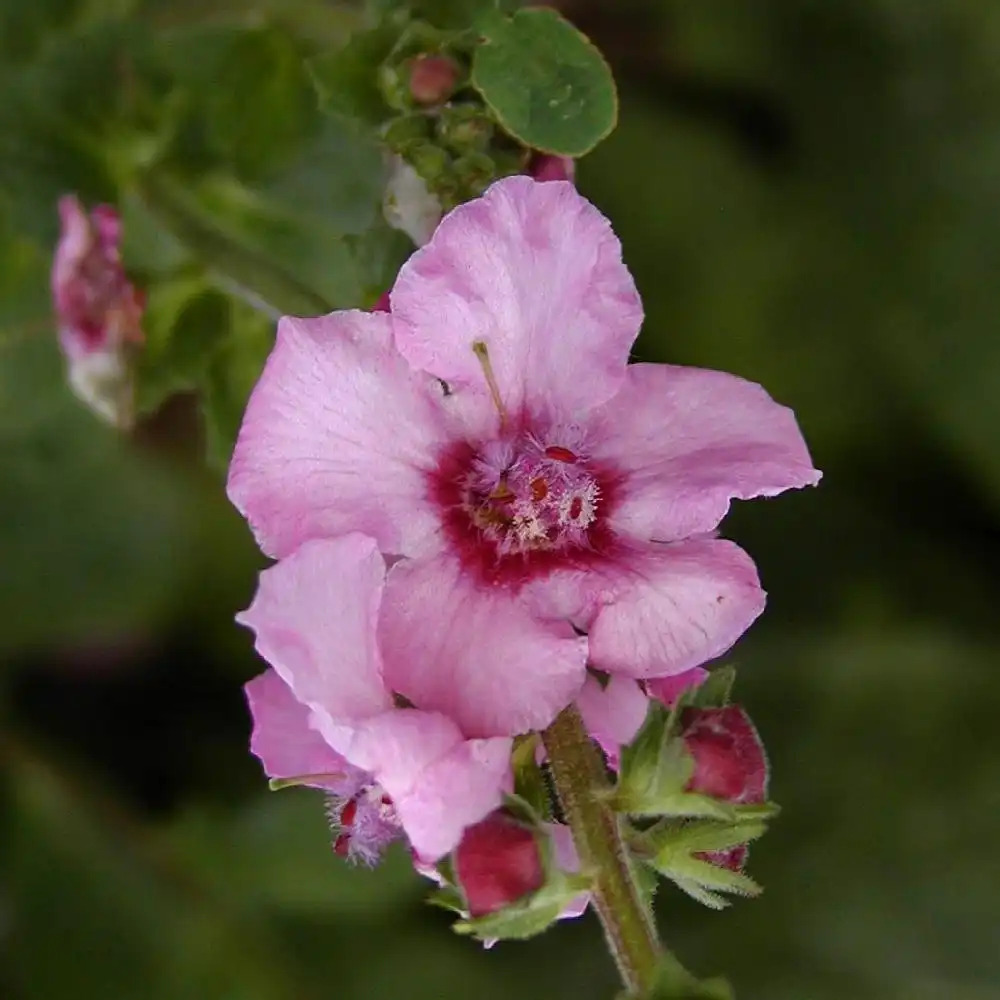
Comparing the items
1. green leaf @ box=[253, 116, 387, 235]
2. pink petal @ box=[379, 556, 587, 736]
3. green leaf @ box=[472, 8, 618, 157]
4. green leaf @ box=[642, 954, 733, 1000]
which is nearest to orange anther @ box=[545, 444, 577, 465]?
pink petal @ box=[379, 556, 587, 736]

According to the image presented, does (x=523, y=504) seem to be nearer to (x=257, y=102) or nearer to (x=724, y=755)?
(x=724, y=755)

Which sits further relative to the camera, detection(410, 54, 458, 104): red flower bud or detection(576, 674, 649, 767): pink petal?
detection(410, 54, 458, 104): red flower bud

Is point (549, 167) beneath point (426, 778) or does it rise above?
above

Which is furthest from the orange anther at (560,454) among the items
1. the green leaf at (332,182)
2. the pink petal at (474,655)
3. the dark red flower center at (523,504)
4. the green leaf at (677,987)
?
the green leaf at (332,182)

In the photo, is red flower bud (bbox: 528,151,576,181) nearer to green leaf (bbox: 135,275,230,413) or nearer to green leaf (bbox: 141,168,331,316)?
green leaf (bbox: 141,168,331,316)

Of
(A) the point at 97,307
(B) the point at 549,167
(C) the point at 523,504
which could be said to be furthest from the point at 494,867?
(A) the point at 97,307

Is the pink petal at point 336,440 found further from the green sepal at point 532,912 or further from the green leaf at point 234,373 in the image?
the green leaf at point 234,373
